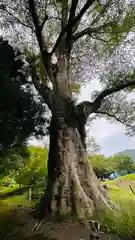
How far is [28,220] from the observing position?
545 cm

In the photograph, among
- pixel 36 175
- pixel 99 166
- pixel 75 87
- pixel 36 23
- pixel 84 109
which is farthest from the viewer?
pixel 99 166

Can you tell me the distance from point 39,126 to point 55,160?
1.21 metres

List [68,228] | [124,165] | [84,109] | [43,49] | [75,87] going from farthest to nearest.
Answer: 1. [124,165]
2. [75,87]
3. [84,109]
4. [43,49]
5. [68,228]

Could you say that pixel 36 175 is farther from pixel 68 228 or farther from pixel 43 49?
pixel 43 49

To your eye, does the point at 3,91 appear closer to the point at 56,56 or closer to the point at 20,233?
the point at 20,233

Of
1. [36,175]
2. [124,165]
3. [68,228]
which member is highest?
[124,165]

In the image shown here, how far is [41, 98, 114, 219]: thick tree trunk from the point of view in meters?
5.12

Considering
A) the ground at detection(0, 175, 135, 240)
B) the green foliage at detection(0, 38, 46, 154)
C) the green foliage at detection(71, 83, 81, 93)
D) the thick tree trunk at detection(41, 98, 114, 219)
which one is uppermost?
the green foliage at detection(71, 83, 81, 93)

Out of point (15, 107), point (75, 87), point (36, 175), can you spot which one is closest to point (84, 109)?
point (15, 107)

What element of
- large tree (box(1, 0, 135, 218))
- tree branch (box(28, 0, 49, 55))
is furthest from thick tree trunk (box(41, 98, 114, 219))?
tree branch (box(28, 0, 49, 55))

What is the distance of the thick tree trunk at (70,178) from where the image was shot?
512 centimetres

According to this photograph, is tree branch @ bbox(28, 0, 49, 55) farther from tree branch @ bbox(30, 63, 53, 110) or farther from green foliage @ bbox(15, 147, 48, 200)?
green foliage @ bbox(15, 147, 48, 200)

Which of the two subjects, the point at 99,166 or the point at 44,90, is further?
the point at 99,166

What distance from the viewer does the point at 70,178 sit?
5.50 metres
